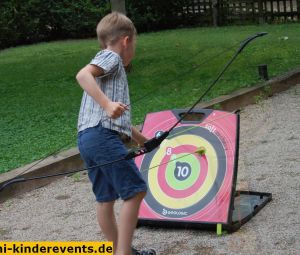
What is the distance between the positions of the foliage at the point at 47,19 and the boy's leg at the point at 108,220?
17.9m

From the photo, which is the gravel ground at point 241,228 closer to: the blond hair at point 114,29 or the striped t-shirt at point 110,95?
the striped t-shirt at point 110,95

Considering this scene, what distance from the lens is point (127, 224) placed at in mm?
3395

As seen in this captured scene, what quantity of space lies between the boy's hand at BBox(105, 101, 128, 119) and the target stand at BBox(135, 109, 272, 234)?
1.29 metres

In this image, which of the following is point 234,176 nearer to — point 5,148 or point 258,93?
point 5,148

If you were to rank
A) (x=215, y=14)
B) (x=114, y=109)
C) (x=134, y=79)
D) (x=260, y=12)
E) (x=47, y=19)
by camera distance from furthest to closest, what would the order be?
(x=47, y=19), (x=215, y=14), (x=260, y=12), (x=134, y=79), (x=114, y=109)

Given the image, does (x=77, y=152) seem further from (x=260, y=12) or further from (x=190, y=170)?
(x=260, y=12)

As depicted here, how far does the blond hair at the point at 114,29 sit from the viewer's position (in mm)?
3320

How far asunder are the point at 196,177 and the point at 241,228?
1.57 ft

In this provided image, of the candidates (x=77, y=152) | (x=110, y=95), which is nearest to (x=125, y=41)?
(x=110, y=95)

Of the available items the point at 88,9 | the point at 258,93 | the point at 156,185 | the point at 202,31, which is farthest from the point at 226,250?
the point at 88,9

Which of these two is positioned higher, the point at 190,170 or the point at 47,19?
the point at 190,170

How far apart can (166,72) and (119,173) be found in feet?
25.5

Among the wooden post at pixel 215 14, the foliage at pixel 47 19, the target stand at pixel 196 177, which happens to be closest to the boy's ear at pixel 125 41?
the target stand at pixel 196 177

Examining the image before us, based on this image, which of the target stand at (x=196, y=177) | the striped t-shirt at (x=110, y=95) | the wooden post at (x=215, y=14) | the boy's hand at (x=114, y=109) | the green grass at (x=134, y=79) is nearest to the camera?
the boy's hand at (x=114, y=109)
